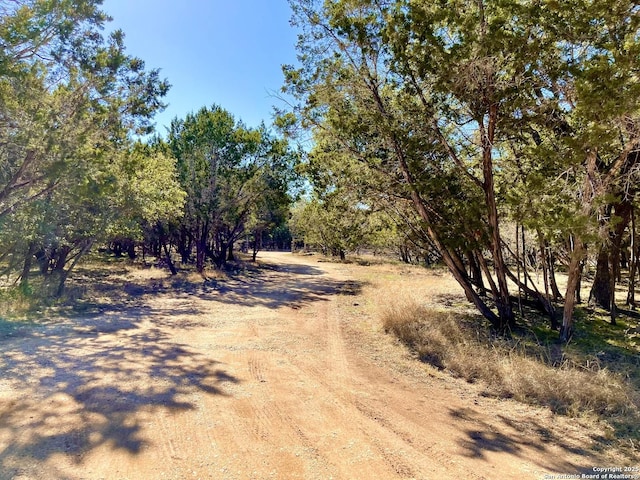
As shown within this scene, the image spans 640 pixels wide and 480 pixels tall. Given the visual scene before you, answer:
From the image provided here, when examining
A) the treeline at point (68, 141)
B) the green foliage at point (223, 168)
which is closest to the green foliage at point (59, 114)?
the treeline at point (68, 141)

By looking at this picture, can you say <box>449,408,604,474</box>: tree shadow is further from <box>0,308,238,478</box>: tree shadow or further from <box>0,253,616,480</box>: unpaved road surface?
<box>0,308,238,478</box>: tree shadow

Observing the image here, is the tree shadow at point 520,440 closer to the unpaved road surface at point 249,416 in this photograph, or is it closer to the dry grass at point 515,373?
the unpaved road surface at point 249,416

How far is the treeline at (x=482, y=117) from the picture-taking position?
533cm

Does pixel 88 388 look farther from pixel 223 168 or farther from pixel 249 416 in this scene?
pixel 223 168

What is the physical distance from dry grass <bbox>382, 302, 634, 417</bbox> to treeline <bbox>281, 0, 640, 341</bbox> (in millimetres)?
1961

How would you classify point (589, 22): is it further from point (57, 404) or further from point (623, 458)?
point (57, 404)

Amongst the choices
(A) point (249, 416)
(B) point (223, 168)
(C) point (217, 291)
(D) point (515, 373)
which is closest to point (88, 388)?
(A) point (249, 416)

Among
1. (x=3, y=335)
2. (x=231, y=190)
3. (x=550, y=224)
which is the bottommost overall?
(x=3, y=335)

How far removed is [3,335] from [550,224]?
10151mm

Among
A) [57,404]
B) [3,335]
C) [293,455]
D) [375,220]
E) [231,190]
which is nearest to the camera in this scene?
[293,455]

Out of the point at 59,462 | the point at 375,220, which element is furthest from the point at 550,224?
the point at 59,462

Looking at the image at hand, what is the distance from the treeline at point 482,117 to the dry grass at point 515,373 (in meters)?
1.96

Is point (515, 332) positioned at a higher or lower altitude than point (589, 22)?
lower

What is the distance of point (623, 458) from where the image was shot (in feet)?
11.9
